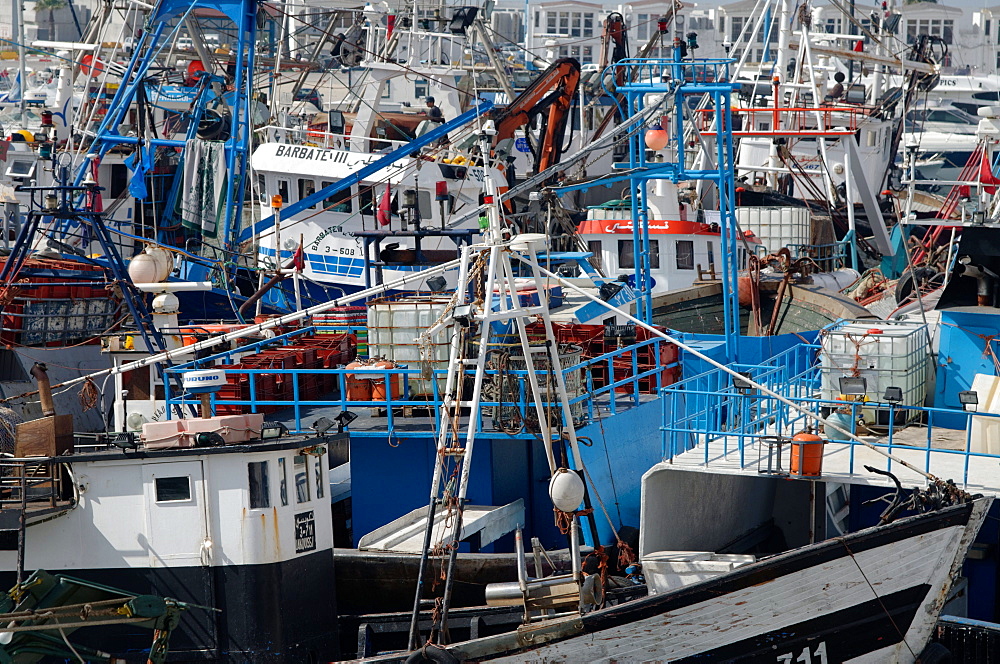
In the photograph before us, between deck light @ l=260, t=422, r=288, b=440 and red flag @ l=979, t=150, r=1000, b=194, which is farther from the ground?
red flag @ l=979, t=150, r=1000, b=194

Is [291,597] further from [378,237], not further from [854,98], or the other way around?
[854,98]

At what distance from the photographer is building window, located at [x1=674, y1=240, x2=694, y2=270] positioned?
24.9m

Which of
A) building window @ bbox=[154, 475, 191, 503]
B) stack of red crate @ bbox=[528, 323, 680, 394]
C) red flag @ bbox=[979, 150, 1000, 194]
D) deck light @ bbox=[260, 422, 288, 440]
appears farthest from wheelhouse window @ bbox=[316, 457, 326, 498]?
red flag @ bbox=[979, 150, 1000, 194]

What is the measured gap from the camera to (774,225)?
30.0 meters

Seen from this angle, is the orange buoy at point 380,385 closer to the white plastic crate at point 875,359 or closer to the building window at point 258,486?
the building window at point 258,486

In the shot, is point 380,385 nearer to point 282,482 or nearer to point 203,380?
point 203,380

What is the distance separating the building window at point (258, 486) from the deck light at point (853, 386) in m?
6.27

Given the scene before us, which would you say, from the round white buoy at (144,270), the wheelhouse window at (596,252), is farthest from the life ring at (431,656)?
the wheelhouse window at (596,252)

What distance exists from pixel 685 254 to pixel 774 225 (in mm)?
6070

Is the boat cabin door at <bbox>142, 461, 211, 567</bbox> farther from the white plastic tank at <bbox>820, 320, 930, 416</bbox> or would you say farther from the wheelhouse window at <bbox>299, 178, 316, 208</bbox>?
the wheelhouse window at <bbox>299, 178, 316, 208</bbox>

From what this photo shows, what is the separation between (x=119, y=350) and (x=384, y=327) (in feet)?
12.4

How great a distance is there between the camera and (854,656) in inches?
434

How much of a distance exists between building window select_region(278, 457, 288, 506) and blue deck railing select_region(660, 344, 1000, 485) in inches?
165

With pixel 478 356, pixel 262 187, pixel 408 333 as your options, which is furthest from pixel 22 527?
pixel 262 187
